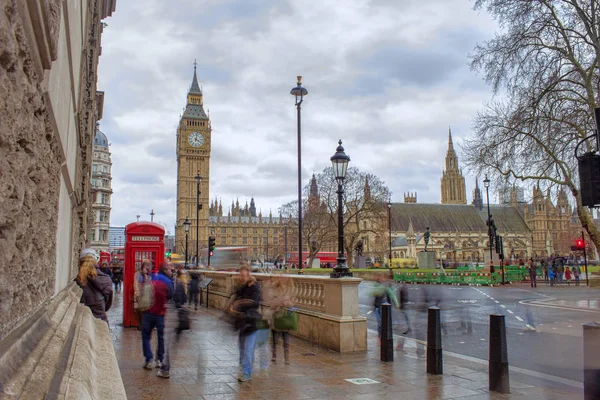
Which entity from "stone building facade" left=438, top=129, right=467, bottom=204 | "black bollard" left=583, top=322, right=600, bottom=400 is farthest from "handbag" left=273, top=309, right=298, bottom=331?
"stone building facade" left=438, top=129, right=467, bottom=204

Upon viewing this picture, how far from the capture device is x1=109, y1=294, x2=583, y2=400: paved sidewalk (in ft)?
20.3

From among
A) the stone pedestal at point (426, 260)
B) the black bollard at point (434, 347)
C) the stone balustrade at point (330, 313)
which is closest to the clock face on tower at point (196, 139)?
the stone pedestal at point (426, 260)

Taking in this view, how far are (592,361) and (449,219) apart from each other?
120 m

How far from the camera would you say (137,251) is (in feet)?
42.7

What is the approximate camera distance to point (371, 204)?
56906 mm

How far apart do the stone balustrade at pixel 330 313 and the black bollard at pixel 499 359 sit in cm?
320

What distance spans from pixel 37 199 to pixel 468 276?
129 ft

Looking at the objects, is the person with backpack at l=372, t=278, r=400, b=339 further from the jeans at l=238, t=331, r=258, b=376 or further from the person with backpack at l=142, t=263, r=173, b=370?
the person with backpack at l=142, t=263, r=173, b=370

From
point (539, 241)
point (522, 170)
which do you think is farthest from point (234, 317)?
point (539, 241)

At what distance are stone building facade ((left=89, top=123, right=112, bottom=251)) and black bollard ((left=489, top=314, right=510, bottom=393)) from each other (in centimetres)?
6918

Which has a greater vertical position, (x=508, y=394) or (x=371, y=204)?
(x=371, y=204)

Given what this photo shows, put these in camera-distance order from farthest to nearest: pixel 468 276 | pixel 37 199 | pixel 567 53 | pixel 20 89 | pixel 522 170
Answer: pixel 468 276, pixel 522 170, pixel 567 53, pixel 37 199, pixel 20 89

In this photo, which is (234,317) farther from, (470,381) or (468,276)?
(468,276)

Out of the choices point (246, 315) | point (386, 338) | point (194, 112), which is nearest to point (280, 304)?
point (246, 315)
